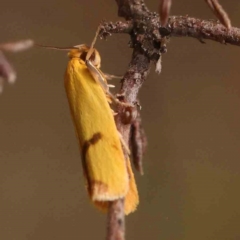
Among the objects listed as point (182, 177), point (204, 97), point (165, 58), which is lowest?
point (182, 177)

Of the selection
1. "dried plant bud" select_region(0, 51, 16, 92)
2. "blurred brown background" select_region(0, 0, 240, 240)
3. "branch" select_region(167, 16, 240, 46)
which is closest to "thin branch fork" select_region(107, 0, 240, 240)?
"branch" select_region(167, 16, 240, 46)

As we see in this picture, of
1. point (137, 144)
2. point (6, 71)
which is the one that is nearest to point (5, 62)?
point (6, 71)

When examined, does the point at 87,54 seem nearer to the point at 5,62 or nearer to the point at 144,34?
the point at 144,34

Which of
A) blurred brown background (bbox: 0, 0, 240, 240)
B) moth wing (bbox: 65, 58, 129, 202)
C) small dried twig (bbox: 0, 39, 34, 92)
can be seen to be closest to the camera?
Answer: small dried twig (bbox: 0, 39, 34, 92)

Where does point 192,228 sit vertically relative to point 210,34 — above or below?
below

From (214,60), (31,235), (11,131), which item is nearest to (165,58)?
(214,60)

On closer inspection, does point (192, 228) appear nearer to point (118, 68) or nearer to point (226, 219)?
point (226, 219)

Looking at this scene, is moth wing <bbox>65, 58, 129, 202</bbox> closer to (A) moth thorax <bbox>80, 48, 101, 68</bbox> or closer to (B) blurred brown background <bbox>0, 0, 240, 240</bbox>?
(A) moth thorax <bbox>80, 48, 101, 68</bbox>

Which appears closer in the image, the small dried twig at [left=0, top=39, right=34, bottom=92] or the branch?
the small dried twig at [left=0, top=39, right=34, bottom=92]
